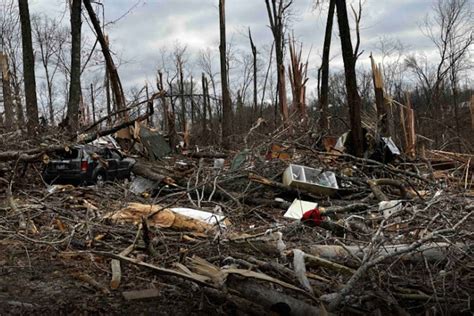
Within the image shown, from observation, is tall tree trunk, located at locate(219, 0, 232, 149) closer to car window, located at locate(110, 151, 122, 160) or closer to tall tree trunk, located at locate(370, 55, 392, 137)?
car window, located at locate(110, 151, 122, 160)

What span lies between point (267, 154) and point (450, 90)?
2799 centimetres

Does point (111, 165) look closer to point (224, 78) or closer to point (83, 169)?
point (83, 169)

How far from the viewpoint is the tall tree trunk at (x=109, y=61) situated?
1811cm

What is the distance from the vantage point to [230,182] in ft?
28.0

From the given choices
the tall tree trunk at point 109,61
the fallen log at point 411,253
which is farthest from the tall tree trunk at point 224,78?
the fallen log at point 411,253

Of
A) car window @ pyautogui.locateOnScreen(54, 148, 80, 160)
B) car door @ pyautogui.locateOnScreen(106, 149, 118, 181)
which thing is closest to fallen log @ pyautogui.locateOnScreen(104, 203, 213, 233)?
car window @ pyautogui.locateOnScreen(54, 148, 80, 160)

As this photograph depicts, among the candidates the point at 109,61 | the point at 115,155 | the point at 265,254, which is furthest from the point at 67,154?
the point at 109,61

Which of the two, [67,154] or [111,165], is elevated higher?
[67,154]

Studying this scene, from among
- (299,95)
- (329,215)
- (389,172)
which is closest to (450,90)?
(299,95)

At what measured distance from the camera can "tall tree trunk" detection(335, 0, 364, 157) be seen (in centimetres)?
1095

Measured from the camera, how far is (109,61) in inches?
727

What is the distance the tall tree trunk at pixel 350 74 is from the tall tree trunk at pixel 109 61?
8.94 meters

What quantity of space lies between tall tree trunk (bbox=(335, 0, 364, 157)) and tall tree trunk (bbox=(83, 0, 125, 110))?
8.94m

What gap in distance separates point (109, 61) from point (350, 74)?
33.5 feet
